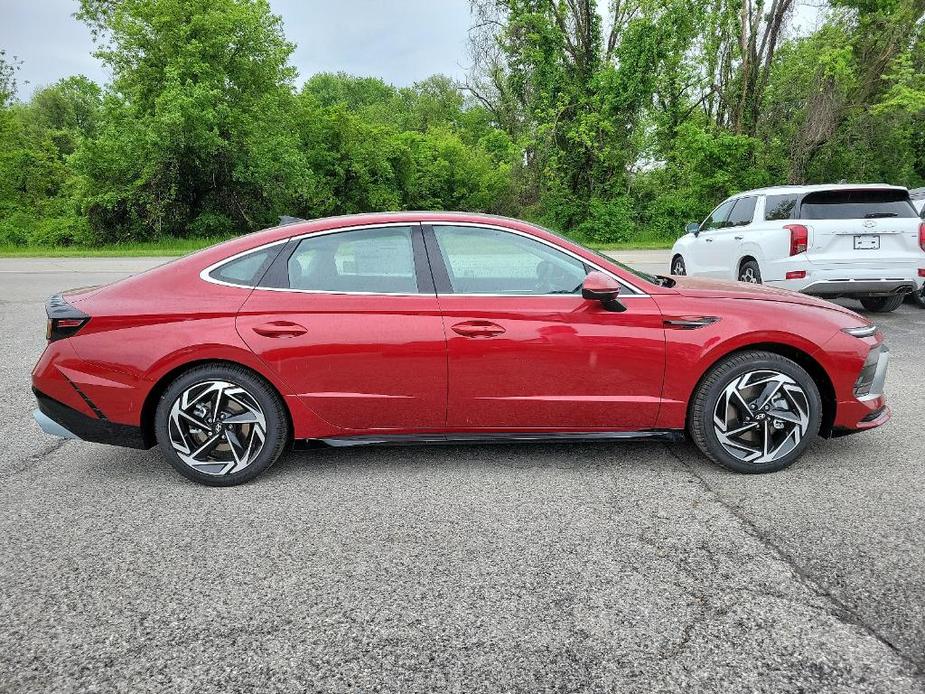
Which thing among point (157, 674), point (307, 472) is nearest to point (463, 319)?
point (307, 472)

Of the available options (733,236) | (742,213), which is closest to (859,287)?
(733,236)

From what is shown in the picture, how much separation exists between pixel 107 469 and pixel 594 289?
3.14 metres

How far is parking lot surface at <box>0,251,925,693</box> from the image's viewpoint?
2.27 metres

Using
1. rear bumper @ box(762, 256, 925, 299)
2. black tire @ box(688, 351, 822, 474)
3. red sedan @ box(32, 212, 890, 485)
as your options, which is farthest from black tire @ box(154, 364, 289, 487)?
rear bumper @ box(762, 256, 925, 299)

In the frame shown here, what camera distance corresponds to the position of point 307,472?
4133 millimetres

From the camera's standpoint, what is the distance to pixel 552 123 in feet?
98.8

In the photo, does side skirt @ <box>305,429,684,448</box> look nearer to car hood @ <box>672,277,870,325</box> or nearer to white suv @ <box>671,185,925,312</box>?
car hood @ <box>672,277,870,325</box>

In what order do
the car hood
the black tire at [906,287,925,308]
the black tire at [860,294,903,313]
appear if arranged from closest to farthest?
the car hood
the black tire at [860,294,903,313]
the black tire at [906,287,925,308]

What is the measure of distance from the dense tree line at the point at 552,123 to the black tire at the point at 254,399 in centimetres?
2737

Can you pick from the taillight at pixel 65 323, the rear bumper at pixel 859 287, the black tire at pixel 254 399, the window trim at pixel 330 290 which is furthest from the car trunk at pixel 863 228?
the taillight at pixel 65 323

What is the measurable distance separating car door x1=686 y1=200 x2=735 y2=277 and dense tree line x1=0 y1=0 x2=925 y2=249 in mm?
19317

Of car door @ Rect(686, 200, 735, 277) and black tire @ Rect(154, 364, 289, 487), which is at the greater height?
car door @ Rect(686, 200, 735, 277)

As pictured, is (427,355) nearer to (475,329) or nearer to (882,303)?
(475,329)

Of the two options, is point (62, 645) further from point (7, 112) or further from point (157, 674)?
point (7, 112)
